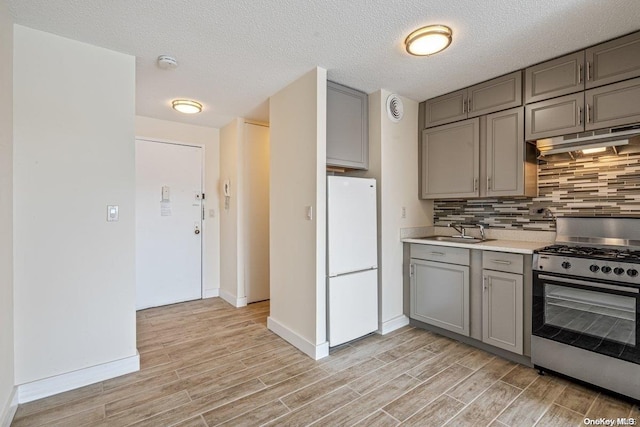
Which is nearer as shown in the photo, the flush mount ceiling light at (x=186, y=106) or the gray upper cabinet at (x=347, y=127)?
the gray upper cabinet at (x=347, y=127)

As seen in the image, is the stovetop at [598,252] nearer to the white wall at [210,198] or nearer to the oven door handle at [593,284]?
the oven door handle at [593,284]

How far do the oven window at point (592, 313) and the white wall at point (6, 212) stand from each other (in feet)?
11.5

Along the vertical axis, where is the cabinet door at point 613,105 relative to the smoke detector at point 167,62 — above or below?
below

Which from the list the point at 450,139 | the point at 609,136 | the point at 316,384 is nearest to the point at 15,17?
the point at 316,384

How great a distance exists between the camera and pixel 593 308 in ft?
6.69

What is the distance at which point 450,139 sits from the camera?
10.2 feet

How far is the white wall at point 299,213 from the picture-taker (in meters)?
2.55

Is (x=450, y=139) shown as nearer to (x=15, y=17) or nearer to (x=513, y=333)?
(x=513, y=333)

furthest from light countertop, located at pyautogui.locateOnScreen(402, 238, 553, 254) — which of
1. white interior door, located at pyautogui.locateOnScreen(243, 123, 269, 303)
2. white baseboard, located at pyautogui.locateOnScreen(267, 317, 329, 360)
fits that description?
white interior door, located at pyautogui.locateOnScreen(243, 123, 269, 303)

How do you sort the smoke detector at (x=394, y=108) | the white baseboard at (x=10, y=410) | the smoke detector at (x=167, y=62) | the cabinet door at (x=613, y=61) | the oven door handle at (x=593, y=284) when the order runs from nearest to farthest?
1. the white baseboard at (x=10, y=410)
2. the oven door handle at (x=593, y=284)
3. the cabinet door at (x=613, y=61)
4. the smoke detector at (x=167, y=62)
5. the smoke detector at (x=394, y=108)

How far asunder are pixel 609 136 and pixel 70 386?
4.16 meters

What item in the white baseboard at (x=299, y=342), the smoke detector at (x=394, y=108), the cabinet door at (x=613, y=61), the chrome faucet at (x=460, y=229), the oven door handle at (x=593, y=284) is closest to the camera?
the oven door handle at (x=593, y=284)

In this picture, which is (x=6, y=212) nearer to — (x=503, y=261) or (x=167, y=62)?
(x=167, y=62)

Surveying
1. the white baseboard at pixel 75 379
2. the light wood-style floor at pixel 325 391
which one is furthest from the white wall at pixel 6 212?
the light wood-style floor at pixel 325 391
